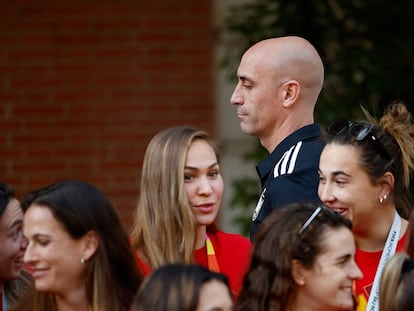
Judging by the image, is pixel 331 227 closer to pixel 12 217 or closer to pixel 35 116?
pixel 12 217

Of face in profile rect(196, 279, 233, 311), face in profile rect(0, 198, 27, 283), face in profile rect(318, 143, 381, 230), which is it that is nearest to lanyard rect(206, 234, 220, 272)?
face in profile rect(318, 143, 381, 230)

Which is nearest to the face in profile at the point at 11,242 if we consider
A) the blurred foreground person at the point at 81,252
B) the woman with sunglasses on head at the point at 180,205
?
the woman with sunglasses on head at the point at 180,205

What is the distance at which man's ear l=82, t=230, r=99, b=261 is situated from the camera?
4961 millimetres

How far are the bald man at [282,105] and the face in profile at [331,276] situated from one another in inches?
34.4

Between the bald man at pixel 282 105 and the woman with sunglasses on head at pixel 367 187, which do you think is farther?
the bald man at pixel 282 105

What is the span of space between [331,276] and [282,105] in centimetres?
143

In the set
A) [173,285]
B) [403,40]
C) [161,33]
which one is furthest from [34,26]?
[173,285]

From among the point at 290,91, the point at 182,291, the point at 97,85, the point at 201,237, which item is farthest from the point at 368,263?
the point at 97,85

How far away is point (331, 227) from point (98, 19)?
169 inches

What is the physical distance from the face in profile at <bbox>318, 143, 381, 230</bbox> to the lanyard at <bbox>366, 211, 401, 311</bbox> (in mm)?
120

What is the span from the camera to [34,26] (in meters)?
8.91

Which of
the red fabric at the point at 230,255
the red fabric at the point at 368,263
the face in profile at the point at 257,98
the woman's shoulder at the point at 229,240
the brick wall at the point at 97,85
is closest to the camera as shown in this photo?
the red fabric at the point at 368,263

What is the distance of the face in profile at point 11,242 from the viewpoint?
222 inches

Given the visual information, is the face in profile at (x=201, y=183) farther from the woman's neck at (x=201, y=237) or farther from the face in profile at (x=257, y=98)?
the face in profile at (x=257, y=98)
